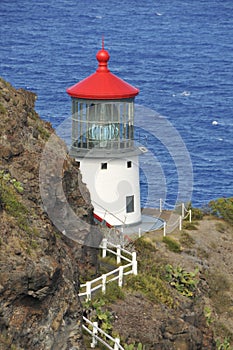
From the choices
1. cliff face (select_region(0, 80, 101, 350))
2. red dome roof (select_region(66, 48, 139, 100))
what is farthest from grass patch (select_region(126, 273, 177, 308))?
red dome roof (select_region(66, 48, 139, 100))

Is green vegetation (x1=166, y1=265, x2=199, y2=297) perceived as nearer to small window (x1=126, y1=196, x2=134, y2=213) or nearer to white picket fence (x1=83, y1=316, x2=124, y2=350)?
small window (x1=126, y1=196, x2=134, y2=213)

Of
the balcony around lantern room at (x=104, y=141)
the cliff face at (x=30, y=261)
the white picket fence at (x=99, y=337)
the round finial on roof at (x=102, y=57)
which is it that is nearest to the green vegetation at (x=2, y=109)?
the cliff face at (x=30, y=261)

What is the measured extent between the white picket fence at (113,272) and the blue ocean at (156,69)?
8.50m

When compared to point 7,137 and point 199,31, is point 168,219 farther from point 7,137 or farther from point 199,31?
point 199,31

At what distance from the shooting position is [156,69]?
118m

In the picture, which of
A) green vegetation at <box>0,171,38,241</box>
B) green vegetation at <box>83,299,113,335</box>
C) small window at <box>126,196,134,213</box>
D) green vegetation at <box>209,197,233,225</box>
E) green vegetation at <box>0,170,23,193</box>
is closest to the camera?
green vegetation at <box>0,171,38,241</box>

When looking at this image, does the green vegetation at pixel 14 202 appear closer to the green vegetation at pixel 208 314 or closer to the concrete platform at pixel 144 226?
the green vegetation at pixel 208 314

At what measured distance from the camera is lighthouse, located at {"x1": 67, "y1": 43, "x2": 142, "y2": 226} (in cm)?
3500

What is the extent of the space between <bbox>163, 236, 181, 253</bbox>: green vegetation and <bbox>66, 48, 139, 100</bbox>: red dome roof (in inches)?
188

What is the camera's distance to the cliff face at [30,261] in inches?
689

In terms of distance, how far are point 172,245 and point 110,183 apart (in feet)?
9.49

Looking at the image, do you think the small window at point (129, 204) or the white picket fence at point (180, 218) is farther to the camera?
the white picket fence at point (180, 218)

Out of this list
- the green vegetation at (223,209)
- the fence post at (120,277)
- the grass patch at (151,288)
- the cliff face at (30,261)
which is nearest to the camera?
the cliff face at (30,261)

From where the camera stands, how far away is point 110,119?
35.0 meters
